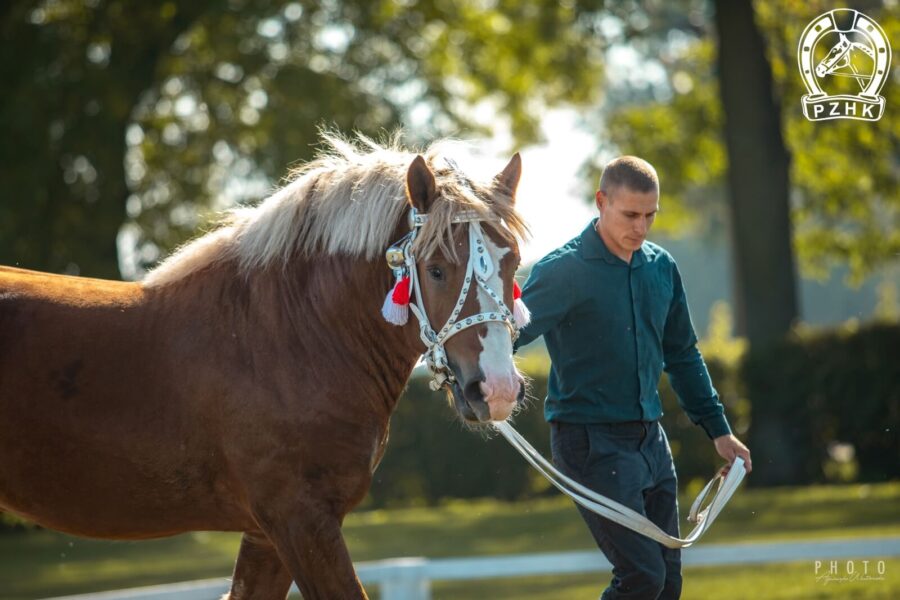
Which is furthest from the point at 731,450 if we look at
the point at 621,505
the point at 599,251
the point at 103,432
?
the point at 103,432

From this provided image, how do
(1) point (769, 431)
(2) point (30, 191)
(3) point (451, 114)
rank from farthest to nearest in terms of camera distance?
(3) point (451, 114)
(1) point (769, 431)
(2) point (30, 191)

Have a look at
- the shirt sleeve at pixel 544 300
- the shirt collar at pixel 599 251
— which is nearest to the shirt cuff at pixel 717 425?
the shirt collar at pixel 599 251

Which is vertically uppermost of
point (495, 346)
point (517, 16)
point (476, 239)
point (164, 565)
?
point (517, 16)

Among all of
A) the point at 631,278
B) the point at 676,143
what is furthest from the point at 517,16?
the point at 631,278

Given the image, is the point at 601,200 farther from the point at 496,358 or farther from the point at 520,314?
the point at 496,358

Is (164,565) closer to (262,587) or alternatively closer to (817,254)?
(262,587)

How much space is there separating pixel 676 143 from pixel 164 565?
594 inches

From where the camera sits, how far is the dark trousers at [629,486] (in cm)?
451

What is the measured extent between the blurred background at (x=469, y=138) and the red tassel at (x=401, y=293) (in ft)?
28.0

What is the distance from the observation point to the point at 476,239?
4223mm

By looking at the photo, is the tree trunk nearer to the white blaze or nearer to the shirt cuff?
the shirt cuff

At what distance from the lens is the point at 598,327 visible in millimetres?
4734

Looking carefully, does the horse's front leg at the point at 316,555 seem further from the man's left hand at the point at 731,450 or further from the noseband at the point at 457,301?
the man's left hand at the point at 731,450

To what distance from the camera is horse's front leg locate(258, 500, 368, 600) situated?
404 centimetres
